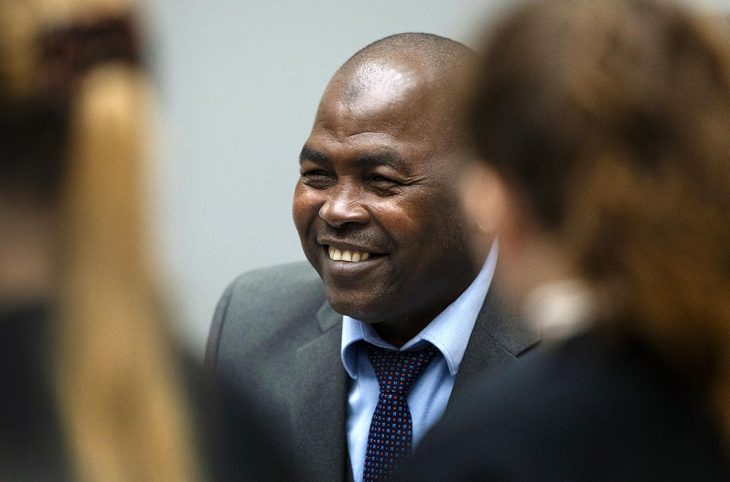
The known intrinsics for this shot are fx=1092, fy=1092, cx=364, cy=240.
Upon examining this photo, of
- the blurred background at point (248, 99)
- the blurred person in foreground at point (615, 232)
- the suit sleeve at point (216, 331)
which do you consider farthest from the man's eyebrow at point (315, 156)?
the blurred background at point (248, 99)

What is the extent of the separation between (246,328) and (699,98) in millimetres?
1426

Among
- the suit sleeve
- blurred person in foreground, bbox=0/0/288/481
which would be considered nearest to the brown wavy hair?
blurred person in foreground, bbox=0/0/288/481

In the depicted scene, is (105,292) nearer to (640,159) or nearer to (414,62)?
(640,159)

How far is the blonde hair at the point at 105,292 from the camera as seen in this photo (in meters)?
0.94

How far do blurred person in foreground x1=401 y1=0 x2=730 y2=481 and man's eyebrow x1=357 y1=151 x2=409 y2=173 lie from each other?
2.82ft

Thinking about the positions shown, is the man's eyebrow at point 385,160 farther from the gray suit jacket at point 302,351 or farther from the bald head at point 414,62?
the gray suit jacket at point 302,351

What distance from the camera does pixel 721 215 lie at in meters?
1.09

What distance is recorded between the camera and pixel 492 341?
205 centimetres

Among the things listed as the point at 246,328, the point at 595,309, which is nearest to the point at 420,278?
the point at 246,328

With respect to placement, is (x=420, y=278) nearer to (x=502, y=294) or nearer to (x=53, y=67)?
(x=502, y=294)

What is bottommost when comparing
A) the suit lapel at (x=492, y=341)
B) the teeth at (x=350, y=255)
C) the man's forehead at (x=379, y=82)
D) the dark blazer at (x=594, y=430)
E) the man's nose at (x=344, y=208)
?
the suit lapel at (x=492, y=341)

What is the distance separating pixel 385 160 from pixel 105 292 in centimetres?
112

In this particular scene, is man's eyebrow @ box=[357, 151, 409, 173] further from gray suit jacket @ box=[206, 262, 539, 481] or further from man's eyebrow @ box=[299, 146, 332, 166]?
gray suit jacket @ box=[206, 262, 539, 481]

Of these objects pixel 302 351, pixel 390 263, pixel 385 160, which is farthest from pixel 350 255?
pixel 302 351
